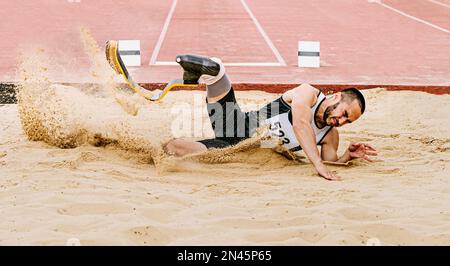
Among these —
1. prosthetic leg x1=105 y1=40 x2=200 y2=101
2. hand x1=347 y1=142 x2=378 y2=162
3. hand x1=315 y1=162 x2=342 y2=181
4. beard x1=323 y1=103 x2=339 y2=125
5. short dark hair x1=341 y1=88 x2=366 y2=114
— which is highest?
→ prosthetic leg x1=105 y1=40 x2=200 y2=101

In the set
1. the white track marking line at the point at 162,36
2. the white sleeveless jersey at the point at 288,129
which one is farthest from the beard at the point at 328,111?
the white track marking line at the point at 162,36

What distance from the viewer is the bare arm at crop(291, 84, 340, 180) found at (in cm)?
505

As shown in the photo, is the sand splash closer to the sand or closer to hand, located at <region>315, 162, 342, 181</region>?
the sand

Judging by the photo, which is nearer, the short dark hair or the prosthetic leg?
the short dark hair

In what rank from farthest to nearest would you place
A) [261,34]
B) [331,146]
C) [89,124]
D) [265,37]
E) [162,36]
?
[261,34] → [265,37] → [162,36] → [89,124] → [331,146]

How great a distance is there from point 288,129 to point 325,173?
56 cm

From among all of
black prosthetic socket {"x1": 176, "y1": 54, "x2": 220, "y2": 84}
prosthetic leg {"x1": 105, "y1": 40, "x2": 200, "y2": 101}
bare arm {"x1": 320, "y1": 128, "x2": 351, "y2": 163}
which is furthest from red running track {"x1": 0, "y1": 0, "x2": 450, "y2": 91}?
black prosthetic socket {"x1": 176, "y1": 54, "x2": 220, "y2": 84}

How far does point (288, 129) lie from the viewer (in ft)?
17.8

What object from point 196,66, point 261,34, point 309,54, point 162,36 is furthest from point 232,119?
point 261,34

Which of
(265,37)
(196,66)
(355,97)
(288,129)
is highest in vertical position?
(196,66)

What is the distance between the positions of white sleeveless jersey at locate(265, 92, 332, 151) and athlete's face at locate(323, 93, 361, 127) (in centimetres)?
18

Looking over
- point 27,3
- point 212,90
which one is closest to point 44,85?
point 212,90

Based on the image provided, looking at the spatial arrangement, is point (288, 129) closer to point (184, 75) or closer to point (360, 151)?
point (360, 151)

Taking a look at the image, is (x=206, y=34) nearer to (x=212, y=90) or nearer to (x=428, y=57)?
(x=428, y=57)
